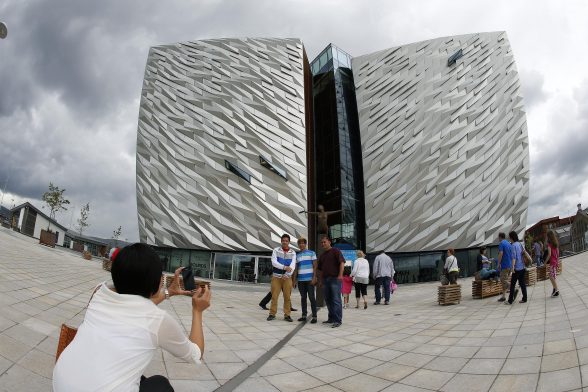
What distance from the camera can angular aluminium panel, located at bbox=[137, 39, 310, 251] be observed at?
92.4 ft

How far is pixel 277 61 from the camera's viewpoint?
3322 centimetres

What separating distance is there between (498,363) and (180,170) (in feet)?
95.0

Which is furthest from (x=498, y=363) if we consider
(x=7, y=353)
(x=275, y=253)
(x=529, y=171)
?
(x=529, y=171)

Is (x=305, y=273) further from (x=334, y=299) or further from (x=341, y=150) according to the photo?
(x=341, y=150)

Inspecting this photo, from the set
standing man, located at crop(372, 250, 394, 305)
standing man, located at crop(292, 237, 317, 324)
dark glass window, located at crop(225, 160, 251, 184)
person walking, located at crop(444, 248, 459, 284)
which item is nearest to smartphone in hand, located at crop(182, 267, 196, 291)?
standing man, located at crop(292, 237, 317, 324)

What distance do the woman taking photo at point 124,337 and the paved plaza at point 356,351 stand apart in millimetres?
2060

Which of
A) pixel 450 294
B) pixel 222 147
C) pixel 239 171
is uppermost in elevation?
pixel 222 147

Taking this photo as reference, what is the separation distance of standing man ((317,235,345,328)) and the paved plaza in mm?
337

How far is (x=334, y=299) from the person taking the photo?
255 inches

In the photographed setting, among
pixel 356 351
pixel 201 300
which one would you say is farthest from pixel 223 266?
pixel 201 300

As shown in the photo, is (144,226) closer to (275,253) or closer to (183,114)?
(183,114)

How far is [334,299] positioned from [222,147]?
2485 centimetres

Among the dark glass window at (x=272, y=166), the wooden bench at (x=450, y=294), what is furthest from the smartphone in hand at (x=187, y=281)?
the dark glass window at (x=272, y=166)

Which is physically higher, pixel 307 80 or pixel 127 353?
pixel 307 80
